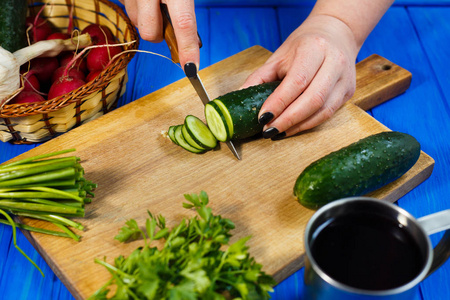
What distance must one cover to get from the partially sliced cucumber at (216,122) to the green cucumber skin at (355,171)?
0.39 meters

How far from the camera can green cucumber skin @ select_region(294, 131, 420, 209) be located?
1.72m

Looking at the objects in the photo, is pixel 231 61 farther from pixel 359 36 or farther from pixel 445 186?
pixel 445 186

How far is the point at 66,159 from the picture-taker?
5.95ft

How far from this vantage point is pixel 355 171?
1.74m

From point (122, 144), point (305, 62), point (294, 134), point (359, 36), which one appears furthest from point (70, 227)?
point (359, 36)

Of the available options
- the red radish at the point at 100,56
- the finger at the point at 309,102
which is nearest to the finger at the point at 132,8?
the red radish at the point at 100,56

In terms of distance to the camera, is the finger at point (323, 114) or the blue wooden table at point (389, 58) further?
the finger at point (323, 114)

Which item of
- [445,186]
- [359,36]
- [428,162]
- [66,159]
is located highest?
[359,36]

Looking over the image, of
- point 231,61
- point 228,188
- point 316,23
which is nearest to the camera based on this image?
point 228,188

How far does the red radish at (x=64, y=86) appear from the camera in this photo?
2.19 m

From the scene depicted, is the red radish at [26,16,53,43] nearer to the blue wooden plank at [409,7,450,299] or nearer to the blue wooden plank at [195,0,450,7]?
the blue wooden plank at [195,0,450,7]

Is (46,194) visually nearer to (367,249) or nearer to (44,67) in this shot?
(44,67)

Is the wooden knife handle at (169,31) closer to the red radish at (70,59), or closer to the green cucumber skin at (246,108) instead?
the green cucumber skin at (246,108)

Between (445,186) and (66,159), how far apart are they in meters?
1.59
